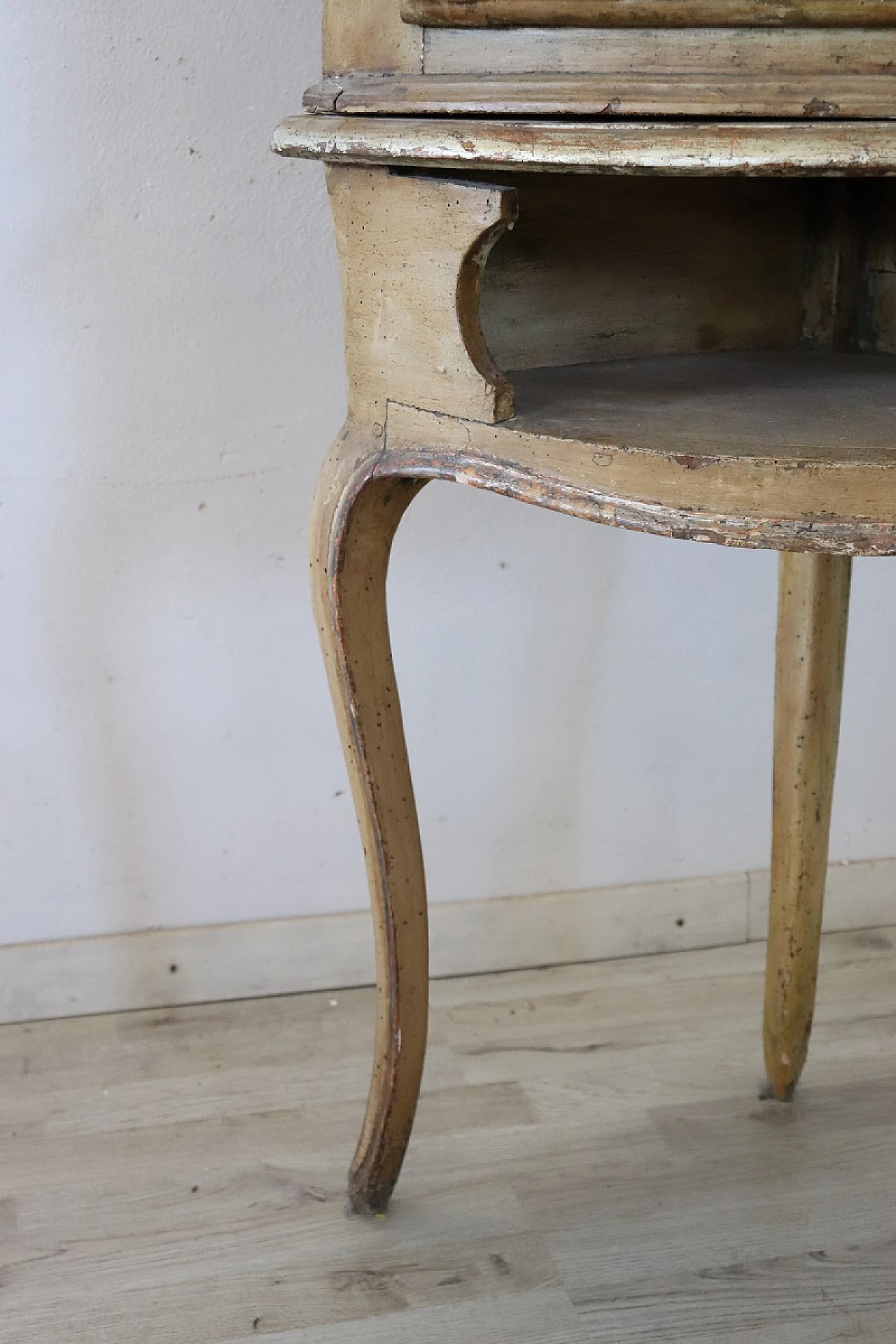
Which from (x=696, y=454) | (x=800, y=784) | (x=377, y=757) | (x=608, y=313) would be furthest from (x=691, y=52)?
(x=800, y=784)

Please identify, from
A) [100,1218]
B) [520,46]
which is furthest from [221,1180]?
[520,46]

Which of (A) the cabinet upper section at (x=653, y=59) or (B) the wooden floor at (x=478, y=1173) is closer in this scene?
(A) the cabinet upper section at (x=653, y=59)

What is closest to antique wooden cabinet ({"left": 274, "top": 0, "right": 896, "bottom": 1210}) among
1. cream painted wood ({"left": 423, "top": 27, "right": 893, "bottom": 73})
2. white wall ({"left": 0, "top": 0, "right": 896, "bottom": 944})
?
cream painted wood ({"left": 423, "top": 27, "right": 893, "bottom": 73})

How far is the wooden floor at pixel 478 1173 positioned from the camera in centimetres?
108

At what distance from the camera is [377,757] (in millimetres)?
1030

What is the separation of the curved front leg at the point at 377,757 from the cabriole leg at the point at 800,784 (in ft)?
1.21

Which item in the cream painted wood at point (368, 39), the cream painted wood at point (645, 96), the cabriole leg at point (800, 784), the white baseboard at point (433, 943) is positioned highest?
the cream painted wood at point (368, 39)

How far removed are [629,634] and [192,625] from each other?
0.46m

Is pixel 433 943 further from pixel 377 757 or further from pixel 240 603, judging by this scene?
pixel 377 757

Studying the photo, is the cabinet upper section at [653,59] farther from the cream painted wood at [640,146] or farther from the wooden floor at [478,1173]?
the wooden floor at [478,1173]

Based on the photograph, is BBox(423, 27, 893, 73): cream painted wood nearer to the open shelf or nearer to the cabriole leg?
the open shelf

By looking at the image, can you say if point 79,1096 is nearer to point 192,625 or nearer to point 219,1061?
point 219,1061

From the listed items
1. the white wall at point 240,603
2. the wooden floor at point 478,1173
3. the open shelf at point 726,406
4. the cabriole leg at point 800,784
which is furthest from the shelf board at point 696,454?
the wooden floor at point 478,1173

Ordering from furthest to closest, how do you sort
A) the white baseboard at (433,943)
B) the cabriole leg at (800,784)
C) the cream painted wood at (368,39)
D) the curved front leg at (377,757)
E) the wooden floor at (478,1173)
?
the white baseboard at (433,943) → the cabriole leg at (800,784) → the wooden floor at (478,1173) → the curved front leg at (377,757) → the cream painted wood at (368,39)
